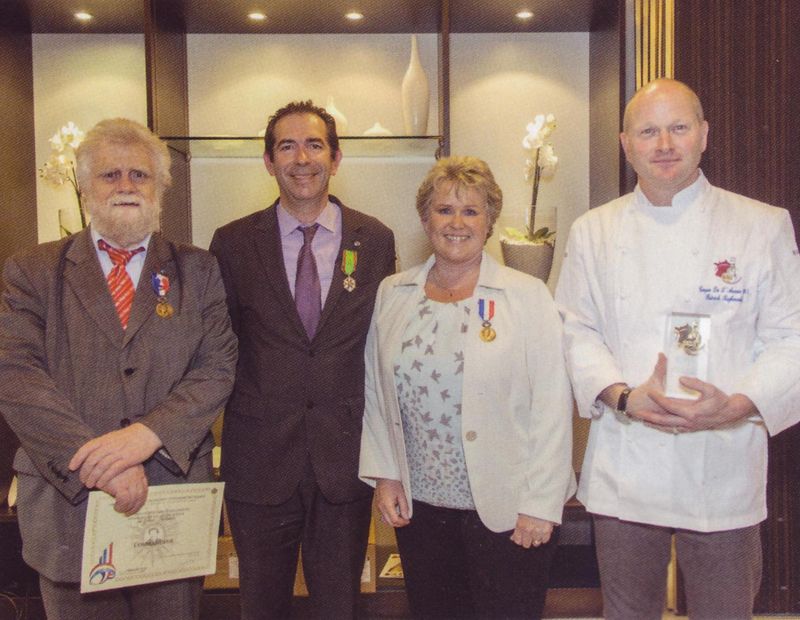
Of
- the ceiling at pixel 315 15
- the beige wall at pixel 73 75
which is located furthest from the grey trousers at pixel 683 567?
the beige wall at pixel 73 75

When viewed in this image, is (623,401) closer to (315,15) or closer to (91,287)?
(91,287)

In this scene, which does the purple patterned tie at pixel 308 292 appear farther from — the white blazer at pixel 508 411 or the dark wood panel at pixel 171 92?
the dark wood panel at pixel 171 92

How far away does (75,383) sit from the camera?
6.54 ft

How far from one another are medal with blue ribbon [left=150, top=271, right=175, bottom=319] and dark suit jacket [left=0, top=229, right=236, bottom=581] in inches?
0.5

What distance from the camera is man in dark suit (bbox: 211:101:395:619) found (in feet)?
7.41

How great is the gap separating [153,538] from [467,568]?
2.62ft

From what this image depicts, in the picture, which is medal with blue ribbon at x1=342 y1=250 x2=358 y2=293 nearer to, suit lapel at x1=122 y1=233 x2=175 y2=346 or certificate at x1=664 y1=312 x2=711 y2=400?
suit lapel at x1=122 y1=233 x2=175 y2=346

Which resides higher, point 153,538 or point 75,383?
point 75,383

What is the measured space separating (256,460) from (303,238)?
65 centimetres

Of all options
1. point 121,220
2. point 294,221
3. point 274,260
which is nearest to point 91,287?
point 121,220

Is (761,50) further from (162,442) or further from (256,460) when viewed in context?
(162,442)

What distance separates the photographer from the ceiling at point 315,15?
322cm

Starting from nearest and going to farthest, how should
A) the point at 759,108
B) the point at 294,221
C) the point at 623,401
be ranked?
the point at 623,401
the point at 294,221
the point at 759,108

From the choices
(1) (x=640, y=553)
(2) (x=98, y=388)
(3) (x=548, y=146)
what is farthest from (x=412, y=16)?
(1) (x=640, y=553)
